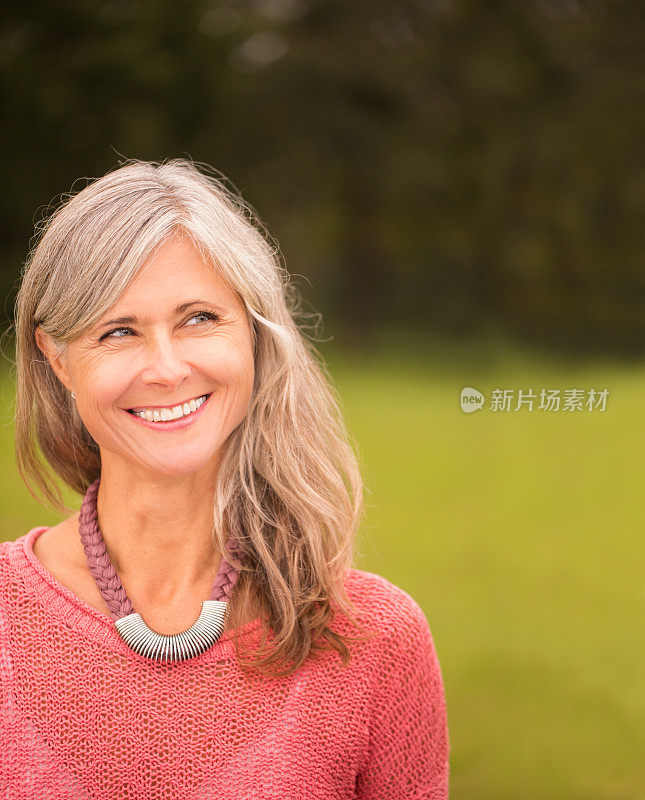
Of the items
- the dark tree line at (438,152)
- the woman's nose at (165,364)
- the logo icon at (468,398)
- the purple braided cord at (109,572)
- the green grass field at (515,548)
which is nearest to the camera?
the woman's nose at (165,364)

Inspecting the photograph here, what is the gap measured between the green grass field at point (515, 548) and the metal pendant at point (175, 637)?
2356 mm

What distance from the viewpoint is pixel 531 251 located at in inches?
226

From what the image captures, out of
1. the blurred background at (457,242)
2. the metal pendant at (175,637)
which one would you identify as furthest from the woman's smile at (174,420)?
the blurred background at (457,242)

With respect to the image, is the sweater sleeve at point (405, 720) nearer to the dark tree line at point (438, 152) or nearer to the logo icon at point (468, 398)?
the logo icon at point (468, 398)

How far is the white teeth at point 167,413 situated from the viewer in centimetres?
96

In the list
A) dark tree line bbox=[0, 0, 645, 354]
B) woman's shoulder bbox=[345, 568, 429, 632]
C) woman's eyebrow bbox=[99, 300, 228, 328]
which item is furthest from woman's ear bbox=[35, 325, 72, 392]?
dark tree line bbox=[0, 0, 645, 354]

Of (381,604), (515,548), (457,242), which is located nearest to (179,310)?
(381,604)

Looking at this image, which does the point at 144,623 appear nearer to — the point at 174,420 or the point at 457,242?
the point at 174,420

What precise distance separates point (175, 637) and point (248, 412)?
304mm

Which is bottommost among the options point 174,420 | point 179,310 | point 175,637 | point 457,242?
point 175,637

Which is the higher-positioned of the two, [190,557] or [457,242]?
[457,242]

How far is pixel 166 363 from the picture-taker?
929 mm

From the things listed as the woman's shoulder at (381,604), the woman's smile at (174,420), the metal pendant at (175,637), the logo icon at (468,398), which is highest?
the logo icon at (468,398)

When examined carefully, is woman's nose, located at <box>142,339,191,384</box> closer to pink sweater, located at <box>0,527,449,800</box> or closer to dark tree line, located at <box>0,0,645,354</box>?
pink sweater, located at <box>0,527,449,800</box>
